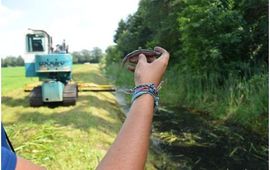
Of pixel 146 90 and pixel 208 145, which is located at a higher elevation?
pixel 146 90

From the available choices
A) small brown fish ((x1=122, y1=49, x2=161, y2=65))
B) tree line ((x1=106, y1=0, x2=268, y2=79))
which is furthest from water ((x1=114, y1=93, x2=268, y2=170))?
small brown fish ((x1=122, y1=49, x2=161, y2=65))

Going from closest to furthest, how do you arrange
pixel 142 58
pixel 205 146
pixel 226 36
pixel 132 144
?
pixel 132 144
pixel 142 58
pixel 205 146
pixel 226 36

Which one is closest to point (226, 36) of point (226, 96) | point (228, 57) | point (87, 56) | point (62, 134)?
point (228, 57)

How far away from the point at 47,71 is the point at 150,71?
8.99m

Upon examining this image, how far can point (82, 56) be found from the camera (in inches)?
2516

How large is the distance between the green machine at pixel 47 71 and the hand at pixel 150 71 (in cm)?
879

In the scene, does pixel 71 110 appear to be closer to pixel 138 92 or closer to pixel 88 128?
pixel 88 128

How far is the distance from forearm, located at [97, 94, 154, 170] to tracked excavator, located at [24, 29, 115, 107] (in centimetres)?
893

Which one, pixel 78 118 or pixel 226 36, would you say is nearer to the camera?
pixel 78 118

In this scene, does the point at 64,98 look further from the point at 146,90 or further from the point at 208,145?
the point at 146,90

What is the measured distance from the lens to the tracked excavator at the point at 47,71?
32.0 ft

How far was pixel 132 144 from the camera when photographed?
0.84 m

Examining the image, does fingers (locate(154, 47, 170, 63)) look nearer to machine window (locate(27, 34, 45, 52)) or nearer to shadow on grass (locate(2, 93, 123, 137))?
shadow on grass (locate(2, 93, 123, 137))

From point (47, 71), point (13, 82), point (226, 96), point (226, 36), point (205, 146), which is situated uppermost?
point (226, 36)
